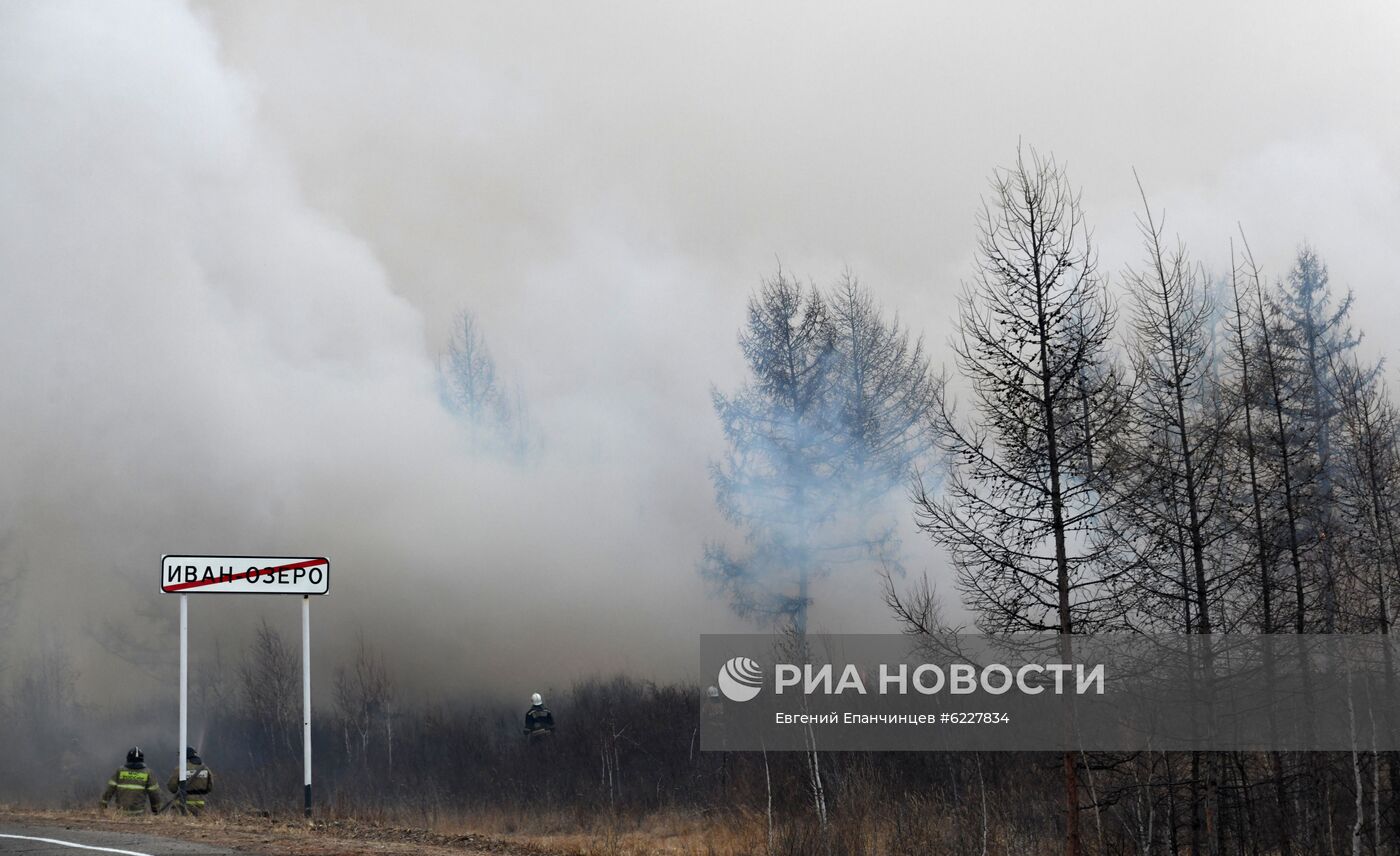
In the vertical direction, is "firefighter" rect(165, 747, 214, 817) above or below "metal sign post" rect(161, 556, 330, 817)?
below

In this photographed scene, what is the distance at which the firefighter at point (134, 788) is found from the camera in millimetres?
21844

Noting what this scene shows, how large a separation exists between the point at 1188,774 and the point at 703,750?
14959 mm

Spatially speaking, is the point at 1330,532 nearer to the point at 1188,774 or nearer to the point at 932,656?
the point at 1188,774

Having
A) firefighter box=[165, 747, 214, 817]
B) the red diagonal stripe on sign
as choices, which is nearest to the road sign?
the red diagonal stripe on sign

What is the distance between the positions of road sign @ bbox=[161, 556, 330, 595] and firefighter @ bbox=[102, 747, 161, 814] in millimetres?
3650

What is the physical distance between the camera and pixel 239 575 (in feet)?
69.2

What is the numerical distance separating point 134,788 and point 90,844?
7.66m

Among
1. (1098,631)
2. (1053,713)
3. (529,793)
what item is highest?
(1098,631)

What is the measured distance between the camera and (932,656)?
2033cm

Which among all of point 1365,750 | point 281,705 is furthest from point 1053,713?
point 281,705

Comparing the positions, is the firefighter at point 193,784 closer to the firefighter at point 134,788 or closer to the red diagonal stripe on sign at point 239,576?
the firefighter at point 134,788

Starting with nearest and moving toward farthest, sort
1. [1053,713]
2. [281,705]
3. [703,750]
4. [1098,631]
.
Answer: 1. [1098,631]
2. [1053,713]
3. [703,750]
4. [281,705]

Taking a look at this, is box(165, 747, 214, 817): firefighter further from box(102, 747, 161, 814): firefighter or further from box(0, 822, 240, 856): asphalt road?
box(0, 822, 240, 856): asphalt road

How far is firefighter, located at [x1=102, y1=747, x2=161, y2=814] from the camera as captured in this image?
2184cm
